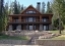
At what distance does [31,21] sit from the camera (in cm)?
5288

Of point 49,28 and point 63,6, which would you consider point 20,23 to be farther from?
point 63,6

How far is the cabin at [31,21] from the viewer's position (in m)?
52.7

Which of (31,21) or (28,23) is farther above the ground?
(31,21)

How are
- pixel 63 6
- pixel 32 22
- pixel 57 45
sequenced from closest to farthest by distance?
1. pixel 57 45
2. pixel 63 6
3. pixel 32 22

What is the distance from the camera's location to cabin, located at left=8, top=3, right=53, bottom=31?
52688 mm

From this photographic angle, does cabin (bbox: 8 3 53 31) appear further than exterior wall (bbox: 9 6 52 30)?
Yes

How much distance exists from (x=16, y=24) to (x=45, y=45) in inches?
1501

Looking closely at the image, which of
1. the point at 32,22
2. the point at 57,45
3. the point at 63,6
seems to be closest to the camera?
the point at 57,45

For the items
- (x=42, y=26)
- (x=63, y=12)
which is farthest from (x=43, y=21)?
(x=63, y=12)

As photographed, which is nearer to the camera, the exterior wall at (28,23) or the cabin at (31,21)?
the exterior wall at (28,23)

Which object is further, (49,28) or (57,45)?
(49,28)

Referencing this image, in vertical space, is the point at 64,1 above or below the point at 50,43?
above

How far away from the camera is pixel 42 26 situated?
53.3 m

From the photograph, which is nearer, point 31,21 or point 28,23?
point 28,23
